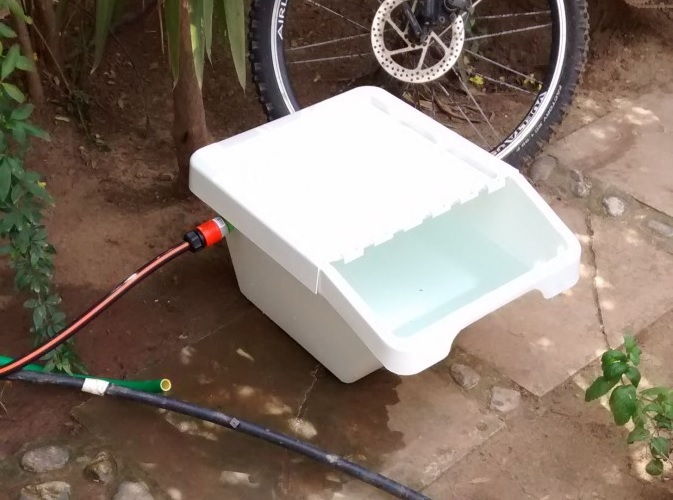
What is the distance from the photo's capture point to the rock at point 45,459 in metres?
1.69

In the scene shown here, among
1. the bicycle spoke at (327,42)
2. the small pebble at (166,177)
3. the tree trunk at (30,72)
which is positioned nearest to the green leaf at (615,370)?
the small pebble at (166,177)

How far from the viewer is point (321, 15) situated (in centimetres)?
288

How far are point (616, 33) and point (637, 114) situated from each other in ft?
1.59

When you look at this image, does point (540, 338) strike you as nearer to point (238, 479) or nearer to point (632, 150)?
point (238, 479)

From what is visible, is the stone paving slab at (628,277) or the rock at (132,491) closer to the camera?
the rock at (132,491)

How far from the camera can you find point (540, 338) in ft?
6.72

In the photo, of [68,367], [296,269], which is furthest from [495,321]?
[68,367]

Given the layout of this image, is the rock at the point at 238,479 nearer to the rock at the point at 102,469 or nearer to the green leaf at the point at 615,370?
the rock at the point at 102,469

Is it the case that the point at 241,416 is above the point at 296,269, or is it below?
below

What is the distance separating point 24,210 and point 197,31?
0.56 m

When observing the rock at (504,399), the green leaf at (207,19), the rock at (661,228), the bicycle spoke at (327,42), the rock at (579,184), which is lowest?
the rock at (504,399)

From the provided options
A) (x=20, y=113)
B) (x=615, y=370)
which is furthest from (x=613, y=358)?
(x=20, y=113)

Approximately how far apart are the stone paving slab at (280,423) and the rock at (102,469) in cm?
3

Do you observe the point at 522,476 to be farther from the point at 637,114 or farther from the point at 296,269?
the point at 637,114
